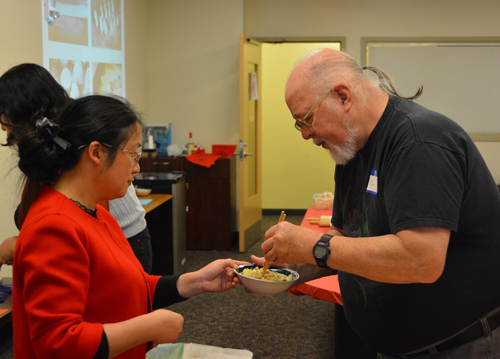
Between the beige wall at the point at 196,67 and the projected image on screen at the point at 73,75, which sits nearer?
the projected image on screen at the point at 73,75

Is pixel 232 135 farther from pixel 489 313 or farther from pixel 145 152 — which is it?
pixel 489 313

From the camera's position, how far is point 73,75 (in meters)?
3.53

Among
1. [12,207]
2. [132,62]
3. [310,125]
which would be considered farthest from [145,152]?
[310,125]

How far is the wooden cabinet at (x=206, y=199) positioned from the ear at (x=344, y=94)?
3.78 metres

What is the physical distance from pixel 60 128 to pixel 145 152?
13.4 feet

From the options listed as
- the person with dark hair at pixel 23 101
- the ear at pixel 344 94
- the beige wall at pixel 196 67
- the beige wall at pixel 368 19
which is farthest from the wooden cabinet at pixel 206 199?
the ear at pixel 344 94

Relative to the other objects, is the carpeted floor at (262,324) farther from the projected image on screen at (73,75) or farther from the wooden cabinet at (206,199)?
the projected image on screen at (73,75)

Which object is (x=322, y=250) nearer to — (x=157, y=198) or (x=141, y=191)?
(x=157, y=198)

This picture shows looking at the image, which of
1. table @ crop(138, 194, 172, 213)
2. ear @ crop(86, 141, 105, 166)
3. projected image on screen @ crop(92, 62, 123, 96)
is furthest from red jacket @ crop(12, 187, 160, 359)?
projected image on screen @ crop(92, 62, 123, 96)

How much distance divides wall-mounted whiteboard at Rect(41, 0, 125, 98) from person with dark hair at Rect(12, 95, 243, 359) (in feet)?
7.76

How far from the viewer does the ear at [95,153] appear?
113 centimetres

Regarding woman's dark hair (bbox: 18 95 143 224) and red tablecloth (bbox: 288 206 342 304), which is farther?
red tablecloth (bbox: 288 206 342 304)

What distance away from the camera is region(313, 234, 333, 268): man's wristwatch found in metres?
1.11

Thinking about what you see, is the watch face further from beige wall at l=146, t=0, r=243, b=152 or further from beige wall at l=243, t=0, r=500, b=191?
beige wall at l=243, t=0, r=500, b=191
